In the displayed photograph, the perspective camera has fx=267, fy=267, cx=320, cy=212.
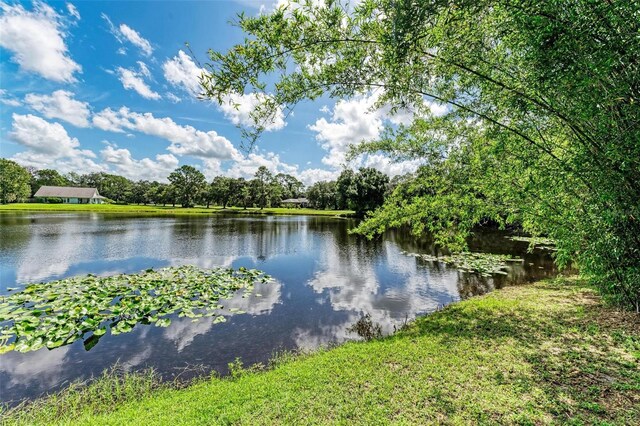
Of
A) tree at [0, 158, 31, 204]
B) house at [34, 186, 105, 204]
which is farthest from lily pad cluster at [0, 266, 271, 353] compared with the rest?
house at [34, 186, 105, 204]

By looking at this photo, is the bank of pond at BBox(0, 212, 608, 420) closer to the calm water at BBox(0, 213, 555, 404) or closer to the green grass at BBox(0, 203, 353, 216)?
the calm water at BBox(0, 213, 555, 404)

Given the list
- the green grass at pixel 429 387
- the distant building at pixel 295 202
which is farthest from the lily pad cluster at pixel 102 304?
the distant building at pixel 295 202

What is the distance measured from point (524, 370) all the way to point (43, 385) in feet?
31.0

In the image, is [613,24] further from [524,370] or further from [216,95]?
[524,370]

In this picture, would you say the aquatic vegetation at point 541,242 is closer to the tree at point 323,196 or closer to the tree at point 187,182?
the tree at point 323,196

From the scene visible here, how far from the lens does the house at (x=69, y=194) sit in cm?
7625

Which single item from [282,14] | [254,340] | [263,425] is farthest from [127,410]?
[282,14]

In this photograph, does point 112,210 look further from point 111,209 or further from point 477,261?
point 477,261

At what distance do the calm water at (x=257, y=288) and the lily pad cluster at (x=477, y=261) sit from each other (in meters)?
0.72

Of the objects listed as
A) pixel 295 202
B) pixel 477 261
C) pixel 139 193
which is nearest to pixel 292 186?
pixel 295 202

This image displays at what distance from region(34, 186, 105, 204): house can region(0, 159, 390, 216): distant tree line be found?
10.5ft

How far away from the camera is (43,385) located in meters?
5.55

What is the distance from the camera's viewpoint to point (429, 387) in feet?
14.3

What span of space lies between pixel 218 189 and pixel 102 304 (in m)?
68.4
